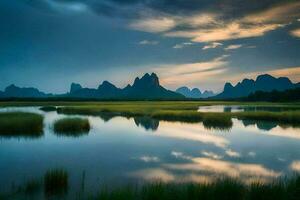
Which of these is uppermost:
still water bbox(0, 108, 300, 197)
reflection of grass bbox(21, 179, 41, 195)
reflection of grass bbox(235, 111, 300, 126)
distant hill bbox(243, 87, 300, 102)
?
distant hill bbox(243, 87, 300, 102)

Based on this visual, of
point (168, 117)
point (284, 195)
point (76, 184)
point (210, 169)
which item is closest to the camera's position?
point (284, 195)

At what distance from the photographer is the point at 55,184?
11344 mm

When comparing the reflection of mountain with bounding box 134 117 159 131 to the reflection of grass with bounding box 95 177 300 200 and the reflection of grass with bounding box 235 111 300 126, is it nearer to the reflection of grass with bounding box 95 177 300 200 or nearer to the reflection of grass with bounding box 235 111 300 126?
the reflection of grass with bounding box 235 111 300 126

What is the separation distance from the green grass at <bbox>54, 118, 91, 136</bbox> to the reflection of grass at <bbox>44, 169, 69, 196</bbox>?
1579 centimetres

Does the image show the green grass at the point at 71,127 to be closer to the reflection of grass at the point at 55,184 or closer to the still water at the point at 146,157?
the still water at the point at 146,157

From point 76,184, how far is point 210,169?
6.66 m

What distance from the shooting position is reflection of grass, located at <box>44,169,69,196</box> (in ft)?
35.4

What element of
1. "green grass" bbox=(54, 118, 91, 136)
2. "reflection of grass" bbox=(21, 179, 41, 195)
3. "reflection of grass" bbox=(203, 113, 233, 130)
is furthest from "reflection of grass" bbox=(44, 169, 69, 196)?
"reflection of grass" bbox=(203, 113, 233, 130)

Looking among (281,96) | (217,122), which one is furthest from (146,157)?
(281,96)

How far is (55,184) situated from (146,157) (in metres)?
7.59

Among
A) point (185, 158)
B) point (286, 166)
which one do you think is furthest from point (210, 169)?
point (286, 166)

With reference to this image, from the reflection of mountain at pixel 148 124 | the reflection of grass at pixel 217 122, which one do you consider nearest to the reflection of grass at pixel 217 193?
the reflection of mountain at pixel 148 124

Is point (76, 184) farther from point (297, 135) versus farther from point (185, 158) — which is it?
point (297, 135)

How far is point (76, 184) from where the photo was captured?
11.9m
